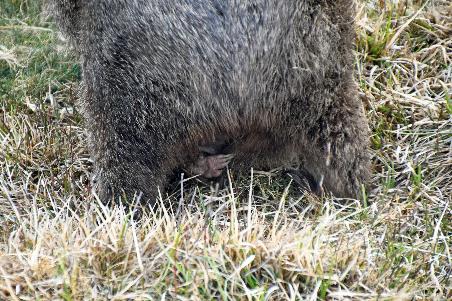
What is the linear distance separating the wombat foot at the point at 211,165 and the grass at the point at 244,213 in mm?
100

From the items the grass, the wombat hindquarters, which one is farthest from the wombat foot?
the wombat hindquarters

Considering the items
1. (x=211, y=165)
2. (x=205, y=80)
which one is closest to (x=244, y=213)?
(x=211, y=165)

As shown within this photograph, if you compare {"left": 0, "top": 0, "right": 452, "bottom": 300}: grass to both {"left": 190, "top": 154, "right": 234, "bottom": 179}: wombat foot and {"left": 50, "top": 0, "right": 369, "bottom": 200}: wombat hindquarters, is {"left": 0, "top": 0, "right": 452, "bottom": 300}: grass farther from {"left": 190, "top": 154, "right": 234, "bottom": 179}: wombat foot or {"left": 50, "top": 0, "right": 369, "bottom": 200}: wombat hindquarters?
{"left": 50, "top": 0, "right": 369, "bottom": 200}: wombat hindquarters

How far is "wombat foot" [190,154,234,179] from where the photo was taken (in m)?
4.15

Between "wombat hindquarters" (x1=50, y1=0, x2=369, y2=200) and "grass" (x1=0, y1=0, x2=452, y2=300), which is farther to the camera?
"wombat hindquarters" (x1=50, y1=0, x2=369, y2=200)

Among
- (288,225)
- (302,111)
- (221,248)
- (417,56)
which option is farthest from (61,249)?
(417,56)

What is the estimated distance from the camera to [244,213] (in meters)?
3.75

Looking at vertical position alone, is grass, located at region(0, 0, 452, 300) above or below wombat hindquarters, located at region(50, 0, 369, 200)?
below

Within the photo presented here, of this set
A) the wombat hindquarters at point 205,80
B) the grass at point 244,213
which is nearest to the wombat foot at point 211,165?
the grass at point 244,213

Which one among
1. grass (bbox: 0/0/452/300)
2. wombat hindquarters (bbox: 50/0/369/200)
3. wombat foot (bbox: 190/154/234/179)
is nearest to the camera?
grass (bbox: 0/0/452/300)

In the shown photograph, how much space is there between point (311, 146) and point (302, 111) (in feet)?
0.69

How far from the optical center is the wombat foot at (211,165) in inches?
163

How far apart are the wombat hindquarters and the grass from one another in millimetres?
267

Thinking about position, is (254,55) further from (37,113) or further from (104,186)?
(37,113)
